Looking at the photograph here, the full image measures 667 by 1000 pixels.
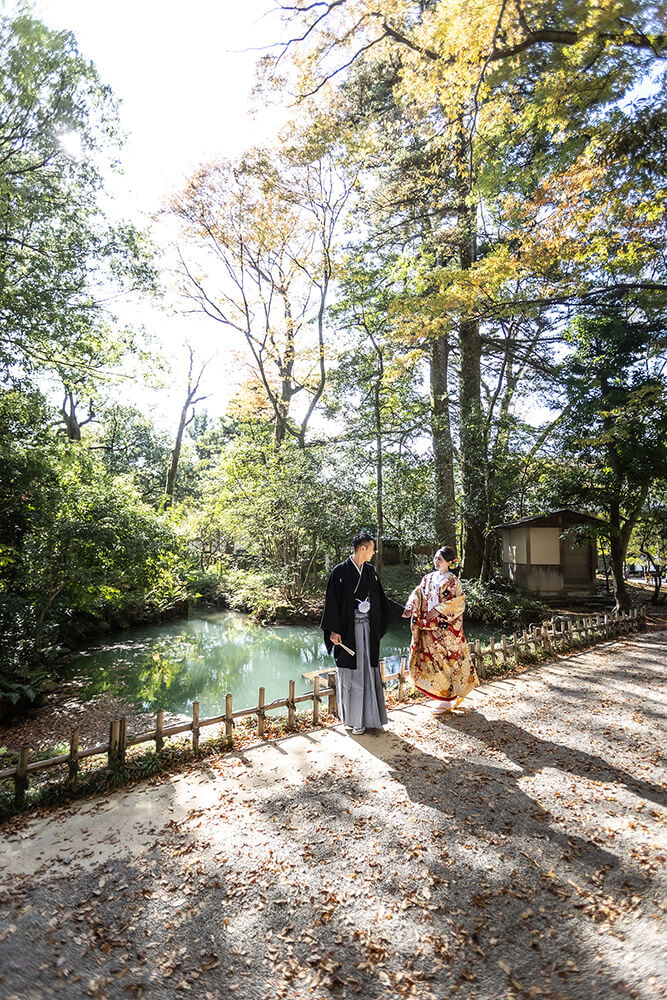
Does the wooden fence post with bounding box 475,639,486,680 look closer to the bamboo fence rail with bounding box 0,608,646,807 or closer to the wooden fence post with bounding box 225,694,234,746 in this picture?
the bamboo fence rail with bounding box 0,608,646,807

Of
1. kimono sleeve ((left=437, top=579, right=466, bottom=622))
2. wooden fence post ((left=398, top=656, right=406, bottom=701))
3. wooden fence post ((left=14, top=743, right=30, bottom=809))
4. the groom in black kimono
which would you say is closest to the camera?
wooden fence post ((left=14, top=743, right=30, bottom=809))

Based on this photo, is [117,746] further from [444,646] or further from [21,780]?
[444,646]

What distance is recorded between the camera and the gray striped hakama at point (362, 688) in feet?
15.6

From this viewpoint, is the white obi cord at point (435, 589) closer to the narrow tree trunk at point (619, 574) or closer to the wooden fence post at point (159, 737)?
the wooden fence post at point (159, 737)

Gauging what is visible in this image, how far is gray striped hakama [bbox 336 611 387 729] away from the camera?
15.6ft

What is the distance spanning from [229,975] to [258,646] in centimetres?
1070

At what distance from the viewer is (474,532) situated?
14.6m

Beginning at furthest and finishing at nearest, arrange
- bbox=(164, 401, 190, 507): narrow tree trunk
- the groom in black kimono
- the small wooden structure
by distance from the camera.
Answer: bbox=(164, 401, 190, 507): narrow tree trunk, the small wooden structure, the groom in black kimono

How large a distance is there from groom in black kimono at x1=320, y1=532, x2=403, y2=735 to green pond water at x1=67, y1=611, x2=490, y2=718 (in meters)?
4.05

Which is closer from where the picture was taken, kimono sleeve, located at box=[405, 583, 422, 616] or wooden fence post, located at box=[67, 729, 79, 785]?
wooden fence post, located at box=[67, 729, 79, 785]

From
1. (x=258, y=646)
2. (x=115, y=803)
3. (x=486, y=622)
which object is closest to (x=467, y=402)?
(x=486, y=622)

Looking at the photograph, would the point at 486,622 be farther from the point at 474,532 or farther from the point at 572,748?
the point at 572,748

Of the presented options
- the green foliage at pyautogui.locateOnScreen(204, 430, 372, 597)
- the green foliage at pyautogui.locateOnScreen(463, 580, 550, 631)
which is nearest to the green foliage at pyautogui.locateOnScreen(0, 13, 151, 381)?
the green foliage at pyautogui.locateOnScreen(204, 430, 372, 597)

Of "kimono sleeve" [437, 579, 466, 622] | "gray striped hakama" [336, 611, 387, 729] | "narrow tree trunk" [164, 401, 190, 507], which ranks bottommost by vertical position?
"gray striped hakama" [336, 611, 387, 729]
